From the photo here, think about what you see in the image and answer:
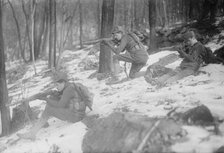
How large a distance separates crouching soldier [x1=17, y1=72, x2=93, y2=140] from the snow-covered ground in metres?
0.19

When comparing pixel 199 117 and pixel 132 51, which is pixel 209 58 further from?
pixel 199 117

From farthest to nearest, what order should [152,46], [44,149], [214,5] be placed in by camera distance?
[214,5] → [152,46] → [44,149]

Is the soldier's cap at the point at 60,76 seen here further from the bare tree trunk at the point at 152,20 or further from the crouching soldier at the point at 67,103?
the bare tree trunk at the point at 152,20

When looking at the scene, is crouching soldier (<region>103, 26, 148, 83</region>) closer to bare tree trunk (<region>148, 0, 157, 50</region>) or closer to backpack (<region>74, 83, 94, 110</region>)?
backpack (<region>74, 83, 94, 110</region>)

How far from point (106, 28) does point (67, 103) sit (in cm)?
475

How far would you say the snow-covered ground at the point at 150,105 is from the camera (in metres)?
3.73

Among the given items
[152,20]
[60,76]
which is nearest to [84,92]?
[60,76]

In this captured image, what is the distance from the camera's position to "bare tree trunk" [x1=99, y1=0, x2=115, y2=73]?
1005 cm

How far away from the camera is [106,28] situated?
10039mm

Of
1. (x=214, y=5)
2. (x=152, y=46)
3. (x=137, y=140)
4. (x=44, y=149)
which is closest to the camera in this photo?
(x=137, y=140)

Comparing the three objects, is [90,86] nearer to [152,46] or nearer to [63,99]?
[63,99]

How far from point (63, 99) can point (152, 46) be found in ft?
28.8

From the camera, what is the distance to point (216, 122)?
151 inches

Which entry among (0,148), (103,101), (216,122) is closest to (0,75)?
(0,148)
